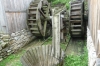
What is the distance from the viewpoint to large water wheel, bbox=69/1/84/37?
736cm

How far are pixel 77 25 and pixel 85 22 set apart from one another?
2.26ft

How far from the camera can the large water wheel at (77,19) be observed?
7.36m

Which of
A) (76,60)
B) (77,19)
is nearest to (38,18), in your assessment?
(77,19)

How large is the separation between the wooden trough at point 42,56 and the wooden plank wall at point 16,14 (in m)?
2.15

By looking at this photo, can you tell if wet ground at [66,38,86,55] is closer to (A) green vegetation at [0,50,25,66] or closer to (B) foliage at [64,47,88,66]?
(B) foliage at [64,47,88,66]

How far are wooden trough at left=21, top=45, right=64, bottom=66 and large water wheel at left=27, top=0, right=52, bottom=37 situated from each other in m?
2.75

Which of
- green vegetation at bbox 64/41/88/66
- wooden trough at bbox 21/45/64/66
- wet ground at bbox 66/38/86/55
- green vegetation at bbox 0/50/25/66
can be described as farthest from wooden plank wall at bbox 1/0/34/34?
green vegetation at bbox 64/41/88/66

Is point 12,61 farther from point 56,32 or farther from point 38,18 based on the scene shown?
point 38,18

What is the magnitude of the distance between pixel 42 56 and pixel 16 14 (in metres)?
2.99

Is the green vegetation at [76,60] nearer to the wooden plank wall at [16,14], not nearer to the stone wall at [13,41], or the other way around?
the stone wall at [13,41]

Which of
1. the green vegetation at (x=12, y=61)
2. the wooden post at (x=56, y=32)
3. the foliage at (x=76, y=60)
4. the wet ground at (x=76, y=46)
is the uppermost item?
the wooden post at (x=56, y=32)

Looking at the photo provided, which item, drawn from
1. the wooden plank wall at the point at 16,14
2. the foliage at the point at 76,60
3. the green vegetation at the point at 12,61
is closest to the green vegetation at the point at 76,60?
the foliage at the point at 76,60

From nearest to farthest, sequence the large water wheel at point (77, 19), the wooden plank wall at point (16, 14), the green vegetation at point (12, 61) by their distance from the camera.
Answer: the green vegetation at point (12, 61)
the wooden plank wall at point (16, 14)
the large water wheel at point (77, 19)

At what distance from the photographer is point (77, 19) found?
7438 millimetres
